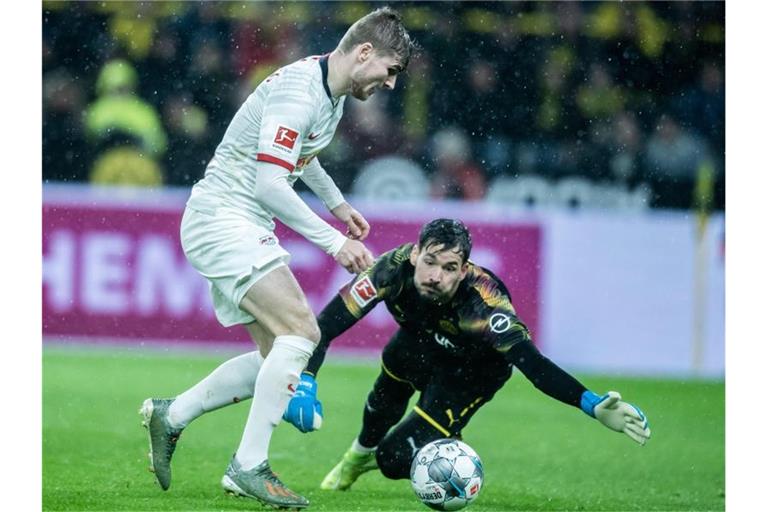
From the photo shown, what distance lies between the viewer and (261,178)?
13.7 ft

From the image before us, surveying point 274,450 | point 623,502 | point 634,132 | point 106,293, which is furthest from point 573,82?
point 623,502

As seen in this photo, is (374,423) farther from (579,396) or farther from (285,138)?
(285,138)

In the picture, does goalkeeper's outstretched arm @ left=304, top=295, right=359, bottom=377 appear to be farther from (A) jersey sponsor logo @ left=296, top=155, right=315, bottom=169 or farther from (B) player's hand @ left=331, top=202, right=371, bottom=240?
(A) jersey sponsor logo @ left=296, top=155, right=315, bottom=169

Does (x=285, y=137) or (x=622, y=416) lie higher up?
(x=285, y=137)

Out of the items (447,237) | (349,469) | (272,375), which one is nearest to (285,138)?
(447,237)

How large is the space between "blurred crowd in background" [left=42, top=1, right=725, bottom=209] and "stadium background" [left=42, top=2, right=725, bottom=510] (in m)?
0.02

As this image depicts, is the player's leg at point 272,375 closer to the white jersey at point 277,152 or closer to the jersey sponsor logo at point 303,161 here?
the white jersey at point 277,152

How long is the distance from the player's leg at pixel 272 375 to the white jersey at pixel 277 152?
0.74ft

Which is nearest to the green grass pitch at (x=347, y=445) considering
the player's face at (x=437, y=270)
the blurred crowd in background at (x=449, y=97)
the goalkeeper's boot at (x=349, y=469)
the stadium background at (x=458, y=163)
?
the goalkeeper's boot at (x=349, y=469)

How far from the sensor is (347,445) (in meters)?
6.44

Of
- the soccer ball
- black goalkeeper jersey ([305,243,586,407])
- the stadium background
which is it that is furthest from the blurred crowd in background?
the soccer ball

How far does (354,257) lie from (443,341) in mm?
Result: 811

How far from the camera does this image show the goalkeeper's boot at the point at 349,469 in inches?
197

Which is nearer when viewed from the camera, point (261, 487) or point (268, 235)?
point (261, 487)
